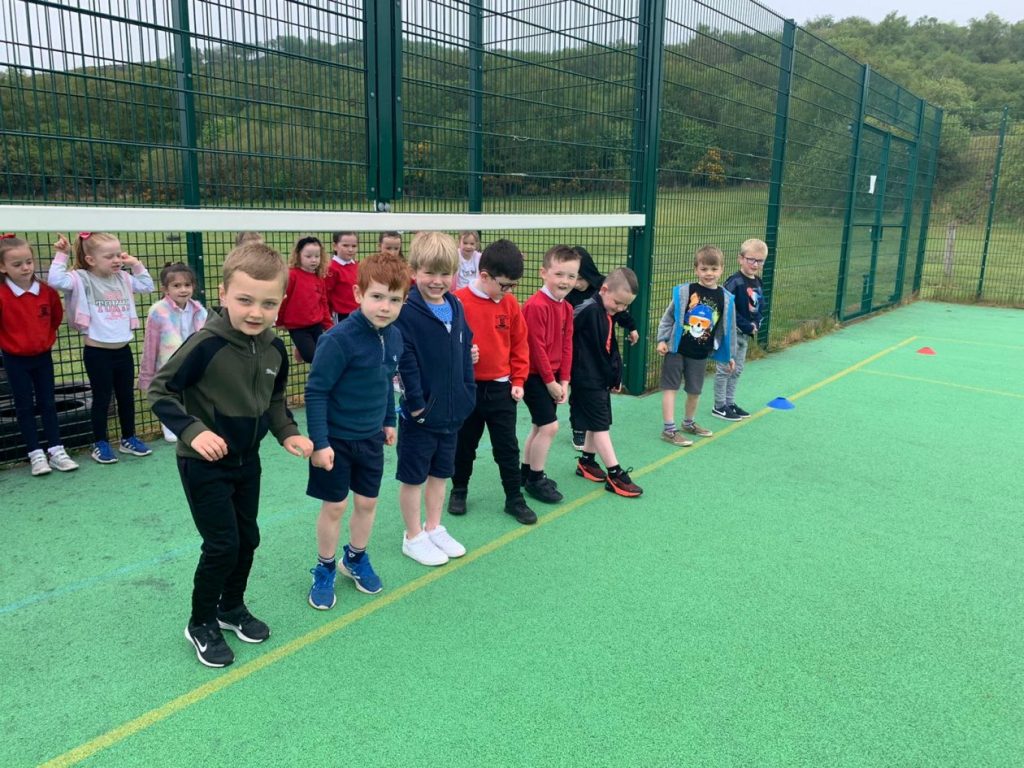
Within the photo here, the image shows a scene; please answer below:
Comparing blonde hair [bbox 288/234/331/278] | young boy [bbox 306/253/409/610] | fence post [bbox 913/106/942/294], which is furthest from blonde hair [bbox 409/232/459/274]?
fence post [bbox 913/106/942/294]

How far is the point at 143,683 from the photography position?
8.42 ft

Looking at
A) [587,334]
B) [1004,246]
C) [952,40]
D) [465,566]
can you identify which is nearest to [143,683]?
[465,566]

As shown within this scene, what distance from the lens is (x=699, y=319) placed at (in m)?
5.33

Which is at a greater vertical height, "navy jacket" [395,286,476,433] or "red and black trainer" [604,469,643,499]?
"navy jacket" [395,286,476,433]

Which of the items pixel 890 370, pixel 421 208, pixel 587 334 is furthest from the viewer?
pixel 890 370

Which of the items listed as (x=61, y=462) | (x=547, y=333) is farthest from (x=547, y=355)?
(x=61, y=462)

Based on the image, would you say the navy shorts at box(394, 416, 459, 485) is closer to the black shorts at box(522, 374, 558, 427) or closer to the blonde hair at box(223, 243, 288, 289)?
the black shorts at box(522, 374, 558, 427)

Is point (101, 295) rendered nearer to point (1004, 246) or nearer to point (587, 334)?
point (587, 334)

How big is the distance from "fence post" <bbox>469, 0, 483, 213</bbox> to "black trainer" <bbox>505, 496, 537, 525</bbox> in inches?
93.5

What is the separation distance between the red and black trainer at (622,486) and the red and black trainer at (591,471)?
0.69ft

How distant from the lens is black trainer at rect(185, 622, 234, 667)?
2.67m

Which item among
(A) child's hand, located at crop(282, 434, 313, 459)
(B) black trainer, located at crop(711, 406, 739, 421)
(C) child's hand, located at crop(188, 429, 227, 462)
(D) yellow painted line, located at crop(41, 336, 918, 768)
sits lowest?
(D) yellow painted line, located at crop(41, 336, 918, 768)

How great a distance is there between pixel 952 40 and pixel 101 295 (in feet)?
213

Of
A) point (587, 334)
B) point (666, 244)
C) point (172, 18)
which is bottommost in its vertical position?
point (587, 334)
